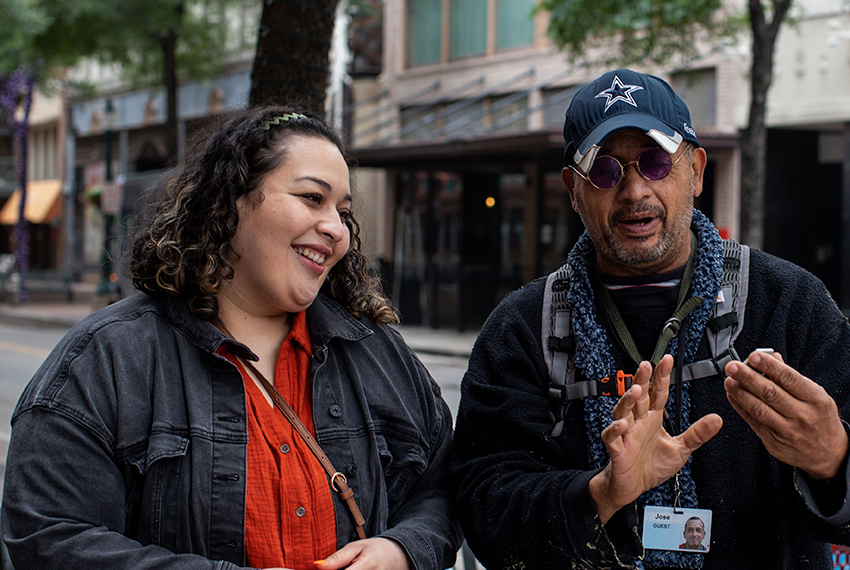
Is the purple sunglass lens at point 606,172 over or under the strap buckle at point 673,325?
over

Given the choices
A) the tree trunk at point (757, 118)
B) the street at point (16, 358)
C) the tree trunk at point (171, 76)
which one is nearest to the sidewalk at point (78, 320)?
the street at point (16, 358)

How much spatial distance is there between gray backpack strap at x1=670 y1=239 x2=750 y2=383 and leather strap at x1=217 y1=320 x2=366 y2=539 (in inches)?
32.7

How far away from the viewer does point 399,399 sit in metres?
2.41

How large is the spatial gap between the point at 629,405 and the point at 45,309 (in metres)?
22.8

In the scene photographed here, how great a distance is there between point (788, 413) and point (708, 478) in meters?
0.33

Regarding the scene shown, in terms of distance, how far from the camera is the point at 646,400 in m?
1.97

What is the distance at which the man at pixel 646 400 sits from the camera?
2.00 m

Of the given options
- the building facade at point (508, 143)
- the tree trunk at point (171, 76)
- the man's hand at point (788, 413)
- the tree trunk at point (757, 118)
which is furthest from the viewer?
the tree trunk at point (171, 76)

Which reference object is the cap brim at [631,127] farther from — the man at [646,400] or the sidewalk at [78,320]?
the sidewalk at [78,320]

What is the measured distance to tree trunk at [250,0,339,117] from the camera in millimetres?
4695

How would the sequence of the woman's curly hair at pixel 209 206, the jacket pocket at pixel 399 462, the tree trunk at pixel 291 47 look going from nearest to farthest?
the woman's curly hair at pixel 209 206, the jacket pocket at pixel 399 462, the tree trunk at pixel 291 47

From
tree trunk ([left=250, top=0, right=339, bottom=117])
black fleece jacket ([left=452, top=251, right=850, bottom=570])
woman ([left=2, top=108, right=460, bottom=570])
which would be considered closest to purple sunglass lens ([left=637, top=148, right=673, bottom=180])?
black fleece jacket ([left=452, top=251, right=850, bottom=570])

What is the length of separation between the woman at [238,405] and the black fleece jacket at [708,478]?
8.7 inches

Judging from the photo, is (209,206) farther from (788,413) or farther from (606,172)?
(788,413)
